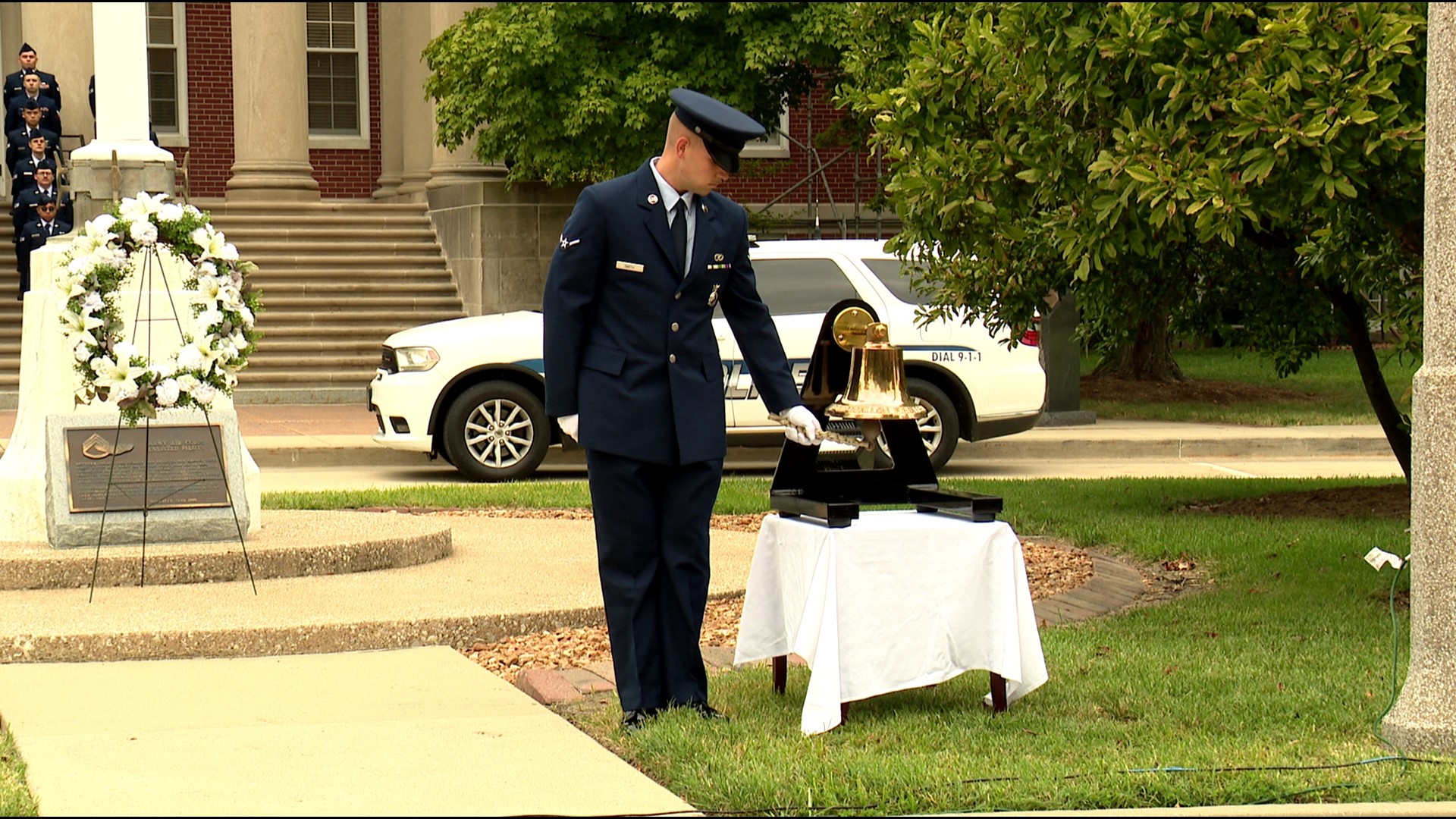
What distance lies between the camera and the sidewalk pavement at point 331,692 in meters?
5.01

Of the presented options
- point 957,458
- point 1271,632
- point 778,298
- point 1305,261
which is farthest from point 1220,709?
point 957,458

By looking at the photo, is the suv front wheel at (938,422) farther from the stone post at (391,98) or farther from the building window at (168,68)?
the building window at (168,68)

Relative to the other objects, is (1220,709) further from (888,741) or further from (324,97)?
(324,97)

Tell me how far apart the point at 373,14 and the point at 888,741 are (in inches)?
1030

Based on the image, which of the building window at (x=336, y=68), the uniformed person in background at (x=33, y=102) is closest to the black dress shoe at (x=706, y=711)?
the uniformed person in background at (x=33, y=102)

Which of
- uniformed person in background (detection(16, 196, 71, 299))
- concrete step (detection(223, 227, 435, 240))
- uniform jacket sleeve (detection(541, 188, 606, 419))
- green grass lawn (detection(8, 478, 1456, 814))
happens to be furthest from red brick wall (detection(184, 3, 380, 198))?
uniform jacket sleeve (detection(541, 188, 606, 419))

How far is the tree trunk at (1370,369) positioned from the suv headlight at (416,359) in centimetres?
692

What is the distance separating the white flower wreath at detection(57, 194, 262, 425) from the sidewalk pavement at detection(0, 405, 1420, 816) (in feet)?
3.09

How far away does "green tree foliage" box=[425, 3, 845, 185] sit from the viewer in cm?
1973

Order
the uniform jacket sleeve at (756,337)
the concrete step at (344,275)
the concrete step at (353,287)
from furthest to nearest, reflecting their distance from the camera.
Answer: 1. the concrete step at (344,275)
2. the concrete step at (353,287)
3. the uniform jacket sleeve at (756,337)

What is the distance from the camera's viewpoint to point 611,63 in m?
20.3

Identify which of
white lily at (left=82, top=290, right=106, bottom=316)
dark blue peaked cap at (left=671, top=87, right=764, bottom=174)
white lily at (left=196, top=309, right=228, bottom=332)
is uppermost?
dark blue peaked cap at (left=671, top=87, right=764, bottom=174)

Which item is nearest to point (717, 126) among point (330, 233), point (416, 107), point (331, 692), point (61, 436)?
point (331, 692)

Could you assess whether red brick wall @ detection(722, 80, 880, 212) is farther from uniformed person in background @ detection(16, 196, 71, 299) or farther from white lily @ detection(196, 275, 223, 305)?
white lily @ detection(196, 275, 223, 305)
